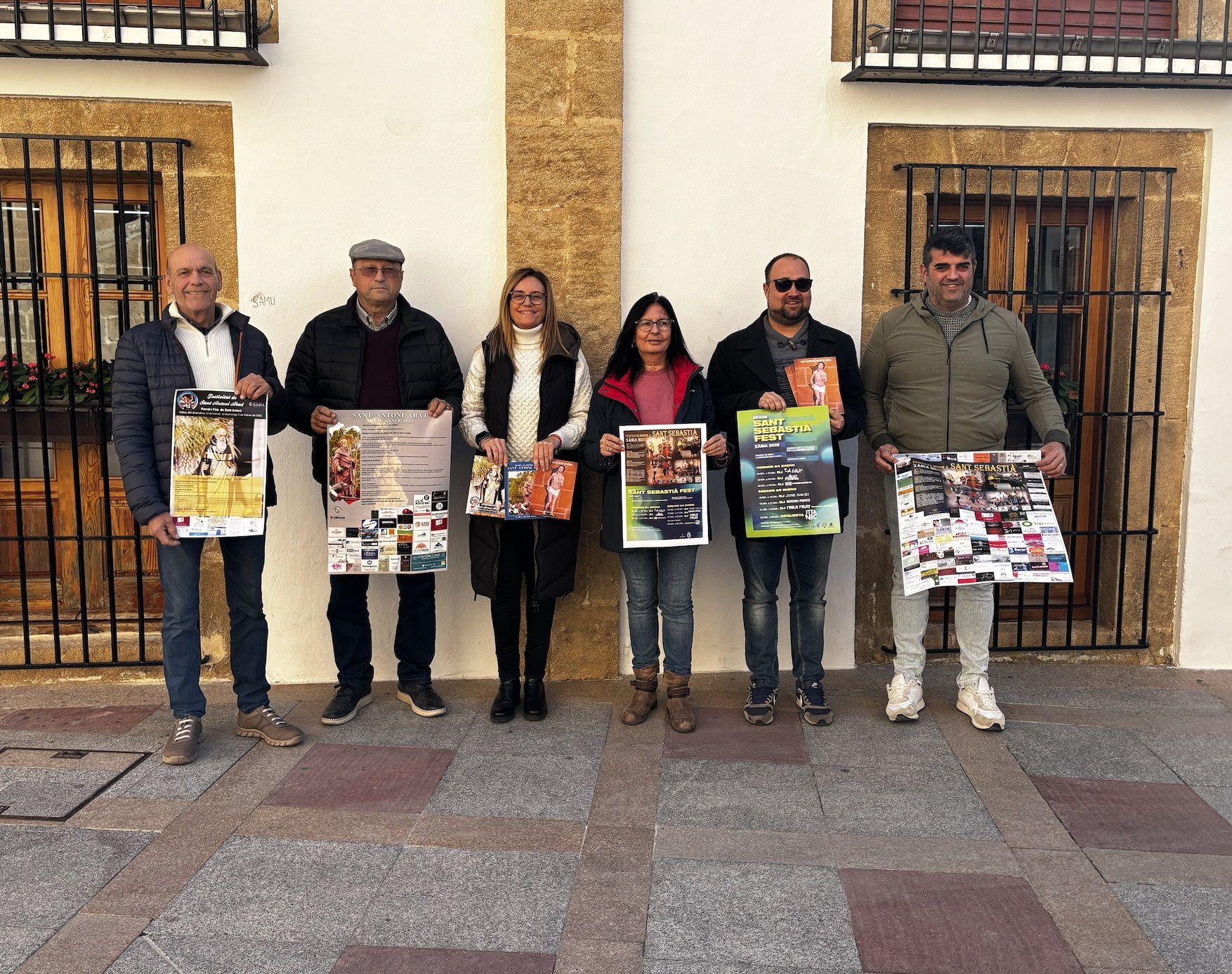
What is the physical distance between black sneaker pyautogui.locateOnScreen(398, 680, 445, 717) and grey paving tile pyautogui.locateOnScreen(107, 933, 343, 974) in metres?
1.81

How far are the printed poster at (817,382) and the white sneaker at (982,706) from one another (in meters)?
1.36

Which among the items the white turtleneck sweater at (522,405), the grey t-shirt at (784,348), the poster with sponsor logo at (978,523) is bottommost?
the poster with sponsor logo at (978,523)

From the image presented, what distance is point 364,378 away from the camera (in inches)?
179

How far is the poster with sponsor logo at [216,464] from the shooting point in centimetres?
408

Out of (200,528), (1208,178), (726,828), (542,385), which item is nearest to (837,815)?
(726,828)

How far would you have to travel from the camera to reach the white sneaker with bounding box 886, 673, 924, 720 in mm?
4586

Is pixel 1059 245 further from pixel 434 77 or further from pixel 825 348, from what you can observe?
A: pixel 434 77

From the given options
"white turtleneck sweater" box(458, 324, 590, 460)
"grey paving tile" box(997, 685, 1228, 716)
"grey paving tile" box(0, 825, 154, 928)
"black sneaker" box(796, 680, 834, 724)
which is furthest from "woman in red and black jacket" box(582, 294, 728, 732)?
"grey paving tile" box(0, 825, 154, 928)

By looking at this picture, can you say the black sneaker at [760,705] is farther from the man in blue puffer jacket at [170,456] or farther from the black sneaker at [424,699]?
the man in blue puffer jacket at [170,456]

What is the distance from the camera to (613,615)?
17.1ft

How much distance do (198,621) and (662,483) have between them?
6.53 feet

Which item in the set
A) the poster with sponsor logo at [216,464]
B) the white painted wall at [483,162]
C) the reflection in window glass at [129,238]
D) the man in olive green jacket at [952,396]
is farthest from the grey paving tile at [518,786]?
the reflection in window glass at [129,238]

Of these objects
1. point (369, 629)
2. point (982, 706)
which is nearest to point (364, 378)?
point (369, 629)

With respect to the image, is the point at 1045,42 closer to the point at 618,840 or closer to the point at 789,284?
the point at 789,284
